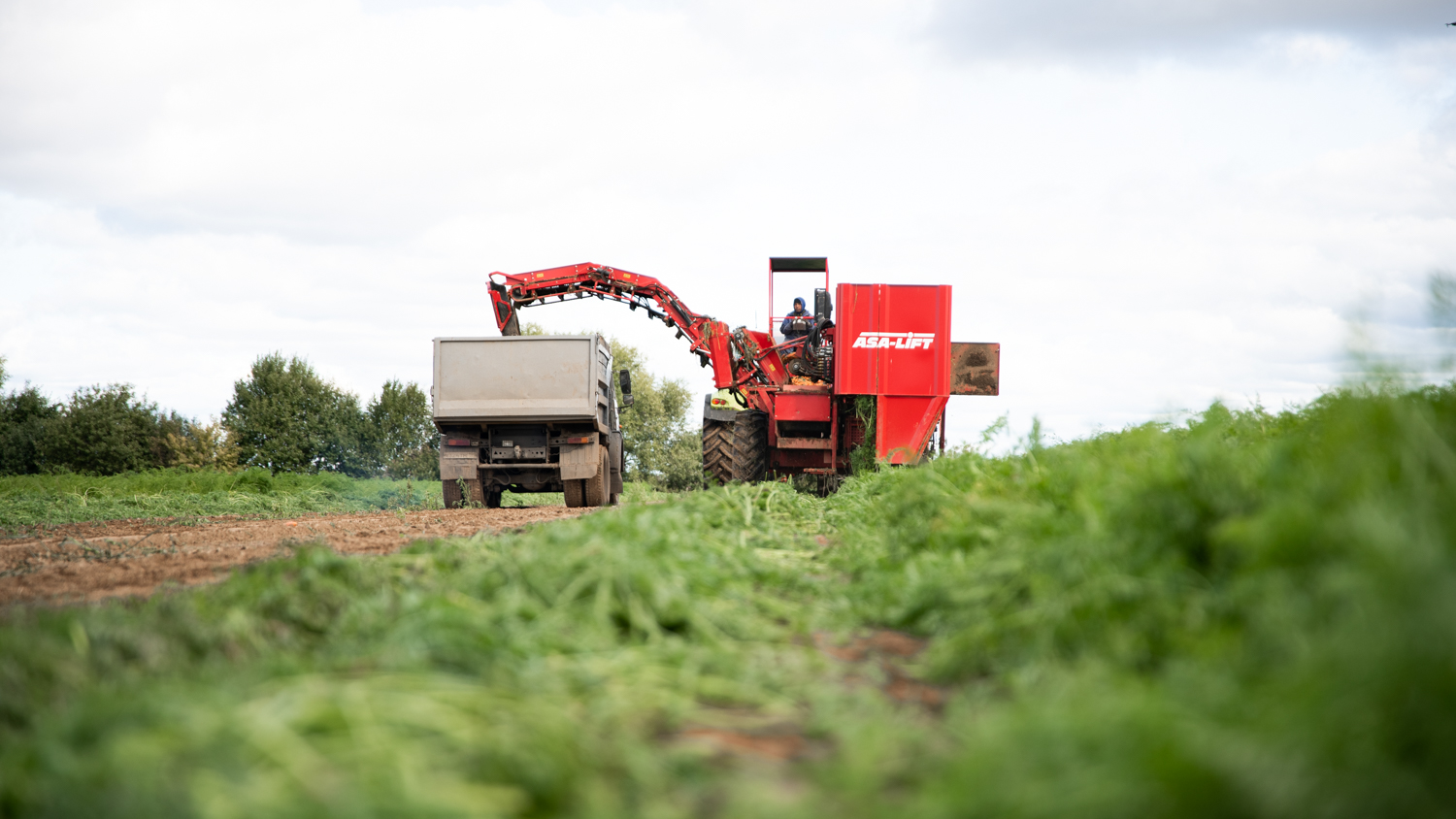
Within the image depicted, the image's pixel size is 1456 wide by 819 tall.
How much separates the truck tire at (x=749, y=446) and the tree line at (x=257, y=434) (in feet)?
60.3

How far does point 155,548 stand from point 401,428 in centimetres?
3604

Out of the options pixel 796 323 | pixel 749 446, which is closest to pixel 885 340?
pixel 796 323

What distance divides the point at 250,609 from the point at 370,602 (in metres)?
0.52

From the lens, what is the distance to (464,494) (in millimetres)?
15547

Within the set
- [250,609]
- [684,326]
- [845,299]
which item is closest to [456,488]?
[684,326]

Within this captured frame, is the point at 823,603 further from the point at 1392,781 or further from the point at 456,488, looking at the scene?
the point at 456,488

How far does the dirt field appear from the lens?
19.0 feet

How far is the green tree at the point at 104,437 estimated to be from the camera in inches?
1389

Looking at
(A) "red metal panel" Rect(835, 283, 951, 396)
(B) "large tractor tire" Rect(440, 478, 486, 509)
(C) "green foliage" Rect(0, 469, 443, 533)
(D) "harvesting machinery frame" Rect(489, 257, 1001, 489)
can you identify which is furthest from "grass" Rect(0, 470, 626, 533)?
(A) "red metal panel" Rect(835, 283, 951, 396)

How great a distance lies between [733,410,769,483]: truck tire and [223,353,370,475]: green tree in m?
28.4

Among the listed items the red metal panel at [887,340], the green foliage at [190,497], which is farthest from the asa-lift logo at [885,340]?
the green foliage at [190,497]

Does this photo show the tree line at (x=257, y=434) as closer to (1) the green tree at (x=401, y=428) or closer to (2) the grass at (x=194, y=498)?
(1) the green tree at (x=401, y=428)

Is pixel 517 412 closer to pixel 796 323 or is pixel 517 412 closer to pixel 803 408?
pixel 803 408

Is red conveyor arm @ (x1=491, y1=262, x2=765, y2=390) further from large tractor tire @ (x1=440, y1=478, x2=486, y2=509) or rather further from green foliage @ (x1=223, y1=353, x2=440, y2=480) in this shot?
green foliage @ (x1=223, y1=353, x2=440, y2=480)
